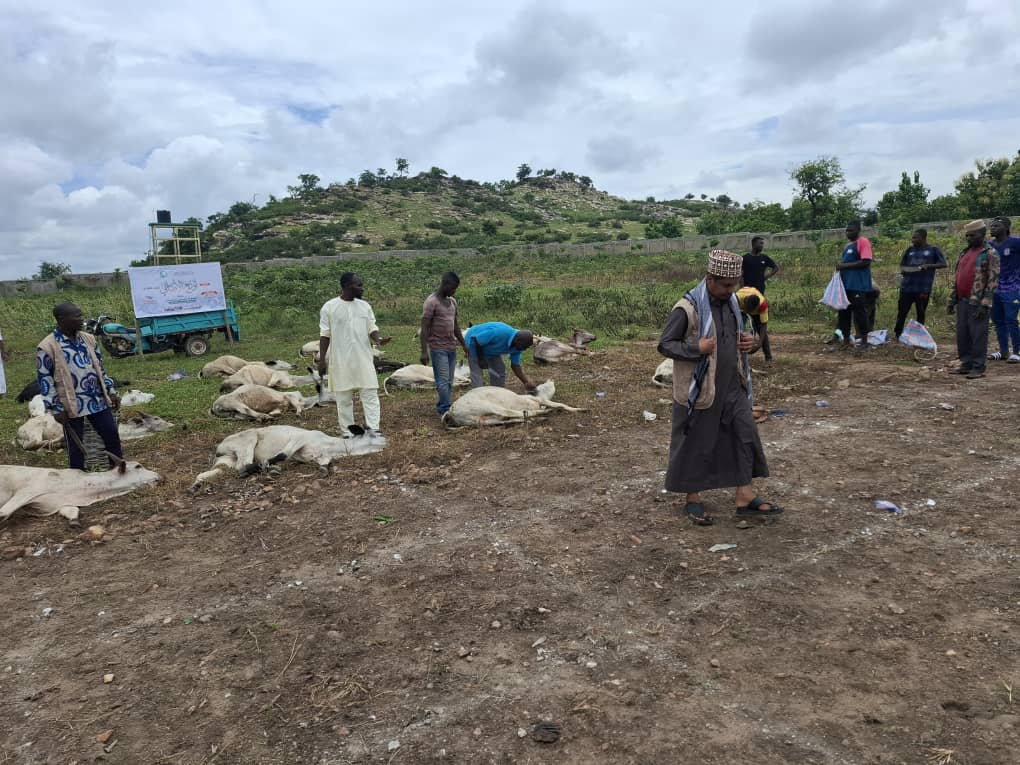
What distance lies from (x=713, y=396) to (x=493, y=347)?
328 centimetres

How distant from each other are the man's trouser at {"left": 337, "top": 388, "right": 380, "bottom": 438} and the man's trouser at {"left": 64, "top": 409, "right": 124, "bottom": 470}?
5.60ft

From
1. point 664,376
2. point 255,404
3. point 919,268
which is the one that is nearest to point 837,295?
point 919,268

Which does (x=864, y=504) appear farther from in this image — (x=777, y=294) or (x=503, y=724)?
(x=777, y=294)

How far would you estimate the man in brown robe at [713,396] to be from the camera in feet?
12.2

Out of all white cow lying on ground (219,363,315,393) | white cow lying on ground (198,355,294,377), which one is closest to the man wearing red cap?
white cow lying on ground (219,363,315,393)

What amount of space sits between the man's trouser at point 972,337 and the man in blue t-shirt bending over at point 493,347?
4.53m

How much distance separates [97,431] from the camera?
5.21 metres

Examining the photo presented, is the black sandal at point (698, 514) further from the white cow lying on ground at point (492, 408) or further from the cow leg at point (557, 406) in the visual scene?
the cow leg at point (557, 406)

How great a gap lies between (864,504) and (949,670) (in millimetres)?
1644

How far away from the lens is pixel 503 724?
7.88ft

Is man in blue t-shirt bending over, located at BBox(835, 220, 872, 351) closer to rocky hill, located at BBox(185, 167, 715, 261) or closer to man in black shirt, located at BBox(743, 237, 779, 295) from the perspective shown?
man in black shirt, located at BBox(743, 237, 779, 295)

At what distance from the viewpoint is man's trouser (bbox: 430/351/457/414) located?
21.6 feet

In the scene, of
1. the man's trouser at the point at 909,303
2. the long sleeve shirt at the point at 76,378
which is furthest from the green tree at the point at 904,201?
the long sleeve shirt at the point at 76,378

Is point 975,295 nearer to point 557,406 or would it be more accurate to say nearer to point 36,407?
A: point 557,406
